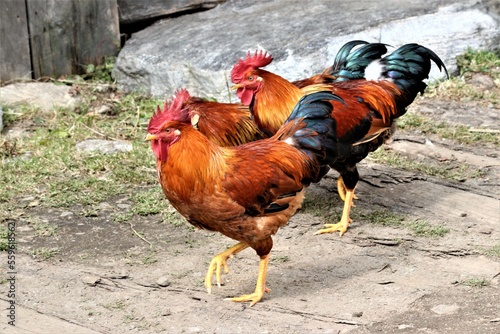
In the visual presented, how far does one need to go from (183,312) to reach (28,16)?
4678mm

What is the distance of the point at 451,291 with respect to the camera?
198 inches

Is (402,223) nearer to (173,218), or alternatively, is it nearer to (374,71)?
(374,71)

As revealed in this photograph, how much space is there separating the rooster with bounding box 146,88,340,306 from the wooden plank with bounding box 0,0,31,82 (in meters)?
4.20

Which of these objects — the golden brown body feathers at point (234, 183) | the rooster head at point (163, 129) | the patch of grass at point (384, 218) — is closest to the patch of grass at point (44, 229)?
the golden brown body feathers at point (234, 183)

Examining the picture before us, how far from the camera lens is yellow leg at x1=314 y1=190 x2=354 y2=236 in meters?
6.01

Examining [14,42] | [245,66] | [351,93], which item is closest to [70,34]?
[14,42]

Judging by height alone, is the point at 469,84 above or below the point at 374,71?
below

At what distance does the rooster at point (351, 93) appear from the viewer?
228 inches

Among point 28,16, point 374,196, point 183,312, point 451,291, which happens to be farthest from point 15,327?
point 28,16

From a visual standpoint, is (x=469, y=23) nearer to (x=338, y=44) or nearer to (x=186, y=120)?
(x=338, y=44)

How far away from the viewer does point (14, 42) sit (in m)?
8.37

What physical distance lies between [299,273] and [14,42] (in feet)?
14.7

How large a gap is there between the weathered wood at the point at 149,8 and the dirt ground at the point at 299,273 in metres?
3.32

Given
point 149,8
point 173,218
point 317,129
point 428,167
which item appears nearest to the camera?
point 317,129
